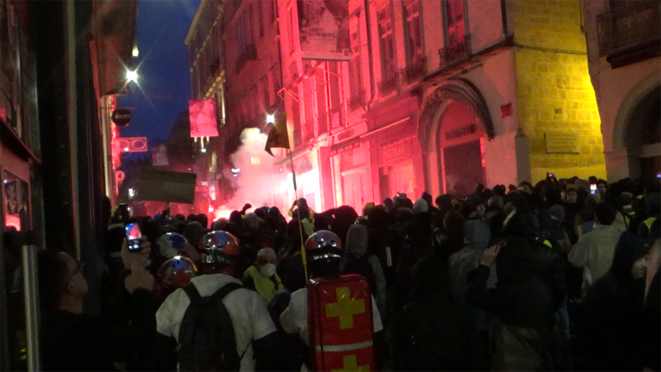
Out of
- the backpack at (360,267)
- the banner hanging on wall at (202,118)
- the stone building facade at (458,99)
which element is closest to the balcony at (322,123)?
the stone building facade at (458,99)

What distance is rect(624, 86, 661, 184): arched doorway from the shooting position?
13711 mm

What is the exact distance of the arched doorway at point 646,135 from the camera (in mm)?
13711

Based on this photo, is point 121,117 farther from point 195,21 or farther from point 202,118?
point 195,21

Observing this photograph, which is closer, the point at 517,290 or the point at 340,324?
the point at 340,324

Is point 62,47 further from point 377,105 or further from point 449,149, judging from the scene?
point 377,105

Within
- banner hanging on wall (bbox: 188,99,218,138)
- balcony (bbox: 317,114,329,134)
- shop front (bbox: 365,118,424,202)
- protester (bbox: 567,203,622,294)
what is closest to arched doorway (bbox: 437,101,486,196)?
shop front (bbox: 365,118,424,202)

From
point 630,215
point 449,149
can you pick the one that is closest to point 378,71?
point 449,149

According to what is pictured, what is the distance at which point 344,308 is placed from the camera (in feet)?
12.7

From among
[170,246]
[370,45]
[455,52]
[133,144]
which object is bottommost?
[170,246]

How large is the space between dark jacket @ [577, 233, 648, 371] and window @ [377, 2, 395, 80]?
53.3 feet

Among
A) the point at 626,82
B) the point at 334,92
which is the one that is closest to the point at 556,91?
the point at 626,82

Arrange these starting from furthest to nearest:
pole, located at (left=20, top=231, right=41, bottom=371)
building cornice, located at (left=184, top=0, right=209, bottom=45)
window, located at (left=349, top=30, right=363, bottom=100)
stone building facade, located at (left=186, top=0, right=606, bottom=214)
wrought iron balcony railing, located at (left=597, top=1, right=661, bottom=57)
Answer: building cornice, located at (left=184, top=0, right=209, bottom=45), window, located at (left=349, top=30, right=363, bottom=100), stone building facade, located at (left=186, top=0, right=606, bottom=214), wrought iron balcony railing, located at (left=597, top=1, right=661, bottom=57), pole, located at (left=20, top=231, right=41, bottom=371)

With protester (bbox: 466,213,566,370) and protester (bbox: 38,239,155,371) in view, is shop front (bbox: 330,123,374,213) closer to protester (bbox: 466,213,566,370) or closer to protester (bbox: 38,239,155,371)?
protester (bbox: 466,213,566,370)

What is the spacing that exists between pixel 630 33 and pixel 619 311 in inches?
406
